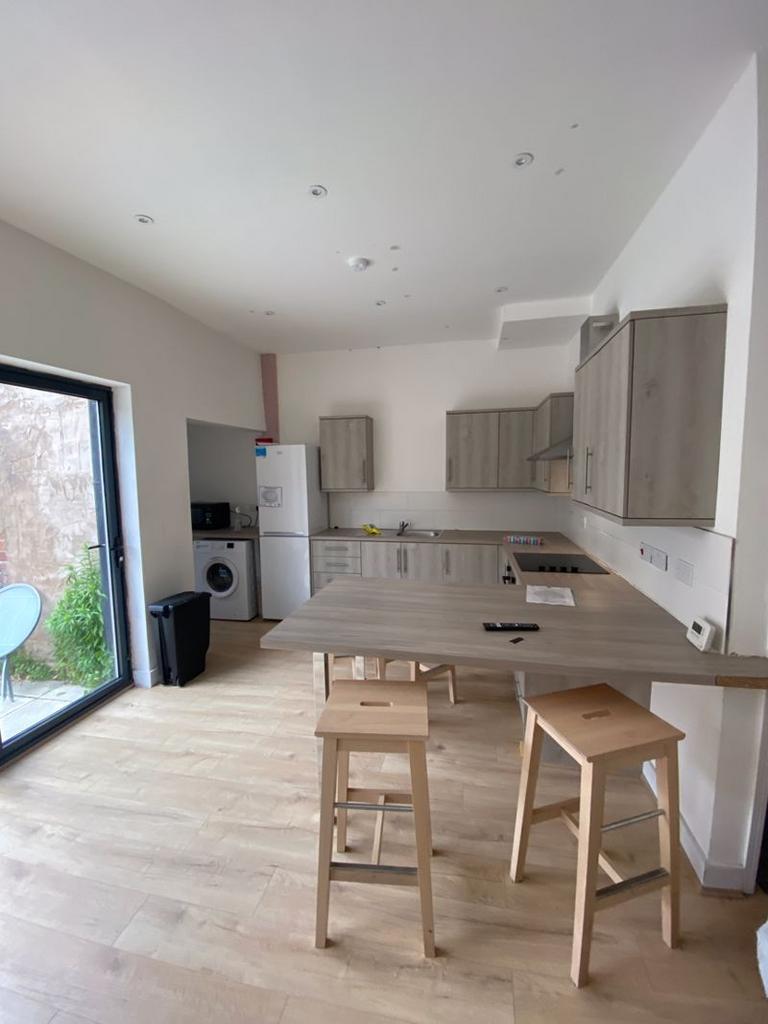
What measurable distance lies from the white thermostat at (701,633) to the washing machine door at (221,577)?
3867 millimetres

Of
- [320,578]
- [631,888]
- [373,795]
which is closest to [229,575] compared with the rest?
[320,578]

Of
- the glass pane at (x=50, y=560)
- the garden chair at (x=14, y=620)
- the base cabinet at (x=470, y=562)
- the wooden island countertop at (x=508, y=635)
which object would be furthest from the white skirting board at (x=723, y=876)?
the garden chair at (x=14, y=620)

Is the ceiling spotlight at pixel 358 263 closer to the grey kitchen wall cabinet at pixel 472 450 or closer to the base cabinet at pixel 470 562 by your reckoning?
the grey kitchen wall cabinet at pixel 472 450

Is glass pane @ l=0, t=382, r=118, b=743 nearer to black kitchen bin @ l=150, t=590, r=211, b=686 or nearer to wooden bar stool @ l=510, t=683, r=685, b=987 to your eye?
black kitchen bin @ l=150, t=590, r=211, b=686

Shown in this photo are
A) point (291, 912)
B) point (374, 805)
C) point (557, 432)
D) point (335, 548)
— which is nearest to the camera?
point (374, 805)

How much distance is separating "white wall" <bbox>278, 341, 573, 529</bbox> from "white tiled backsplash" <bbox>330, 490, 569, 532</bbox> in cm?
1

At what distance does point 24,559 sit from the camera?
7.79 feet

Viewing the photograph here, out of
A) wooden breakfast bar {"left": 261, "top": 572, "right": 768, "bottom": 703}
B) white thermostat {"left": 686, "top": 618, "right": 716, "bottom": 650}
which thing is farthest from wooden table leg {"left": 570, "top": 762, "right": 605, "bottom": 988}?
white thermostat {"left": 686, "top": 618, "right": 716, "bottom": 650}

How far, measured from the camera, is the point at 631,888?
1279mm

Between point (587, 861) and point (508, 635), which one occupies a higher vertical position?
point (508, 635)

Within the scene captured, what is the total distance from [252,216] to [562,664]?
249cm

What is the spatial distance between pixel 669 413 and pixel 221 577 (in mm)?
4139

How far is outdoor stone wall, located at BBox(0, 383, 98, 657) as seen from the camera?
2285 millimetres

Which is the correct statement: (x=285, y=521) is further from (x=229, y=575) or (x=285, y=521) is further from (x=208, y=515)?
(x=208, y=515)
